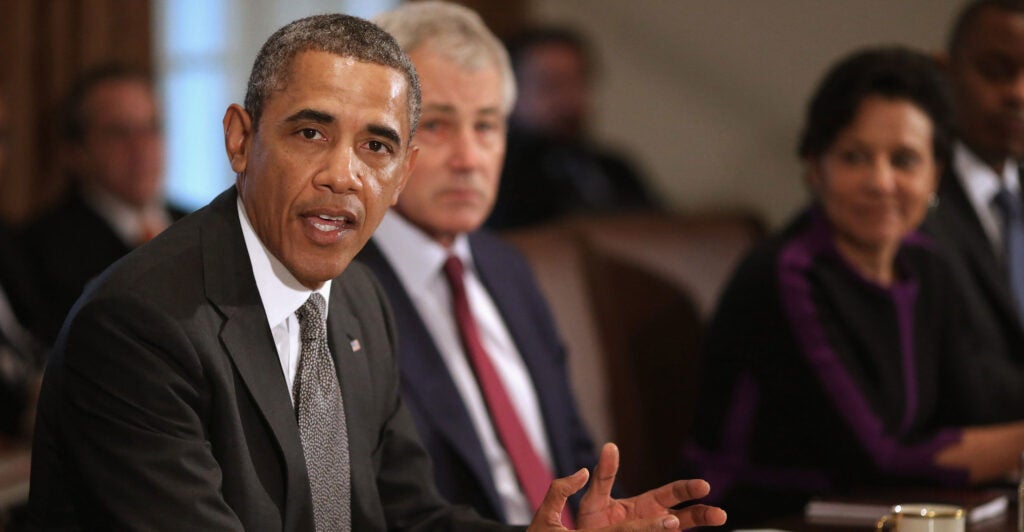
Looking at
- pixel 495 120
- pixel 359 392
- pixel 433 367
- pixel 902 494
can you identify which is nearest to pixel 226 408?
pixel 359 392

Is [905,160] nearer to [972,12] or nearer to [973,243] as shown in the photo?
[973,243]

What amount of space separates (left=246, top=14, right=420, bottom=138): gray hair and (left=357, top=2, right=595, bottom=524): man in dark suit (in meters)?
0.67

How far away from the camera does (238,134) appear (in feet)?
4.43

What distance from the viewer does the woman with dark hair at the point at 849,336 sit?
2.22 m

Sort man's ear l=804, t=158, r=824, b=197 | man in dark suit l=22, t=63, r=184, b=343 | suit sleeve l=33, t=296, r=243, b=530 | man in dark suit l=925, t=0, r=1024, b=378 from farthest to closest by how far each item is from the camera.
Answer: man in dark suit l=22, t=63, r=184, b=343, man in dark suit l=925, t=0, r=1024, b=378, man's ear l=804, t=158, r=824, b=197, suit sleeve l=33, t=296, r=243, b=530

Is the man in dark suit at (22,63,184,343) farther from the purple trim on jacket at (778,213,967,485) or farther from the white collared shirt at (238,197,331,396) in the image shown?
the white collared shirt at (238,197,331,396)

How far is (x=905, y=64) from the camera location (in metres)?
2.35

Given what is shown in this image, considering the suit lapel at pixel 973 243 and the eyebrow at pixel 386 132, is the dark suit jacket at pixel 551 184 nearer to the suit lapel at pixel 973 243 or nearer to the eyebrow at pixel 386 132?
the suit lapel at pixel 973 243

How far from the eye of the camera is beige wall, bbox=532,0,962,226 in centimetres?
525

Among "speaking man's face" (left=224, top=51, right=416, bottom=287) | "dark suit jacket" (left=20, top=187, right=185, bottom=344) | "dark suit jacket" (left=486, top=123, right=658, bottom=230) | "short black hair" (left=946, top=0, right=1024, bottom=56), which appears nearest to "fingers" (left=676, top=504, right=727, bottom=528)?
"speaking man's face" (left=224, top=51, right=416, bottom=287)

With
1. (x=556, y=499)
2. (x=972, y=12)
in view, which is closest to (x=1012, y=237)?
(x=972, y=12)

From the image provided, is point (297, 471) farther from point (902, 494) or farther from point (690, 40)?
point (690, 40)

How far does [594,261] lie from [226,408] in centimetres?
157

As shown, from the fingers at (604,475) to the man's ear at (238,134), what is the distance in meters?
0.48
